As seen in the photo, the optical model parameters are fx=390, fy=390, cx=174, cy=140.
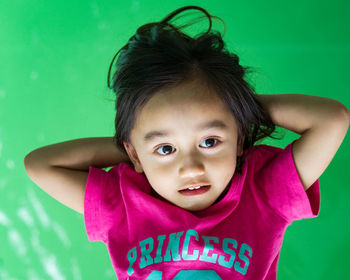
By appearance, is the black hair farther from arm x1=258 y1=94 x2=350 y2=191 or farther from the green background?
the green background

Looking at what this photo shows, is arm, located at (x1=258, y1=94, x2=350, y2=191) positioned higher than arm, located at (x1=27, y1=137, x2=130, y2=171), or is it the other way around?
arm, located at (x1=27, y1=137, x2=130, y2=171)

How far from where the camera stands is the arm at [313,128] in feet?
2.19

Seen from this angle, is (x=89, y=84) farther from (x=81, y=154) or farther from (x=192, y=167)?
(x=192, y=167)

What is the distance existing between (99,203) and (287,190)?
35 centimetres

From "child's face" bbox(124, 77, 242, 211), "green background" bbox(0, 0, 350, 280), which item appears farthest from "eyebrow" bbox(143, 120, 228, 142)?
"green background" bbox(0, 0, 350, 280)

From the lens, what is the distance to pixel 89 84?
1.25 metres

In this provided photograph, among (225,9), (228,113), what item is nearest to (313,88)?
(225,9)

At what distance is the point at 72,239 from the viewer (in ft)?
3.99

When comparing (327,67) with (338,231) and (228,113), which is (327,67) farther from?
(228,113)

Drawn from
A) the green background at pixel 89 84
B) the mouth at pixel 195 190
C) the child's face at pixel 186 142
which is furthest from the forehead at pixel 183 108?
the green background at pixel 89 84

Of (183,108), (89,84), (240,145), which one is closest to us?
(183,108)

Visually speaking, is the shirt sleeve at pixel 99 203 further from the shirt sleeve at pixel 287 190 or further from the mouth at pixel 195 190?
the shirt sleeve at pixel 287 190

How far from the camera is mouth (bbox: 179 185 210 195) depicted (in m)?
0.68

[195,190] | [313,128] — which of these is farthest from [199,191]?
[313,128]
